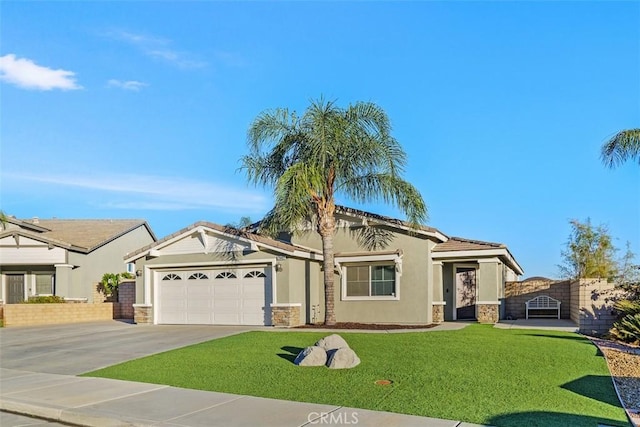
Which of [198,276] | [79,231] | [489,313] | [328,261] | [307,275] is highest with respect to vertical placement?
[79,231]

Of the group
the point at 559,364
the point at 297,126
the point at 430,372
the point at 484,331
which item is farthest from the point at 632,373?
the point at 297,126

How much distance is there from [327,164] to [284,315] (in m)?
5.31

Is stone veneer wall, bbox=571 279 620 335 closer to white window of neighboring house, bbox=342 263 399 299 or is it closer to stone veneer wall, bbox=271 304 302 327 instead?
white window of neighboring house, bbox=342 263 399 299

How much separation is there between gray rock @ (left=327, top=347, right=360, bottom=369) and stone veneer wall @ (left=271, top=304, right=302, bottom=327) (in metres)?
7.77

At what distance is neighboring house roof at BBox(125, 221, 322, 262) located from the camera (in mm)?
18688

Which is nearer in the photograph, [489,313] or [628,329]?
[628,329]

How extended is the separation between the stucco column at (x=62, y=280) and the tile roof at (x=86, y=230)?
4.59 ft

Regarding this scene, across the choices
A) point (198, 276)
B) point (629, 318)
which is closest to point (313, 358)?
point (629, 318)

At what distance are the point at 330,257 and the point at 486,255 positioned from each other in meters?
5.71

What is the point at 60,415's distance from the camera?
27.1ft

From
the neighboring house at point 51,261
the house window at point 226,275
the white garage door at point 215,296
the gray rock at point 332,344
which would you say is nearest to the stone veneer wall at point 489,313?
the white garage door at point 215,296

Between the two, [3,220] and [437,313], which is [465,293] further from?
[3,220]

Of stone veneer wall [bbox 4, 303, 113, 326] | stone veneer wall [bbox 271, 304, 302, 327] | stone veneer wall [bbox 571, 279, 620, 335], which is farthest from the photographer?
stone veneer wall [bbox 4, 303, 113, 326]

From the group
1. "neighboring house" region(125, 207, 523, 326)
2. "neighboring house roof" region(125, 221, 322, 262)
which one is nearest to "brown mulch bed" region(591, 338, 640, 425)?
"neighboring house" region(125, 207, 523, 326)
